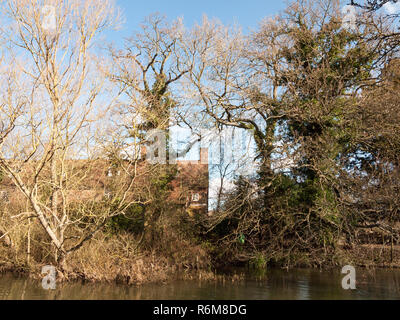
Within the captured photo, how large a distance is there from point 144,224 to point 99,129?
6265mm

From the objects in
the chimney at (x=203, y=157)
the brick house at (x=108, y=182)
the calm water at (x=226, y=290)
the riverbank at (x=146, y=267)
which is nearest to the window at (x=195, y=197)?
the brick house at (x=108, y=182)

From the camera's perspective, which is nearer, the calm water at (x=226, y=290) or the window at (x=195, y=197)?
the calm water at (x=226, y=290)

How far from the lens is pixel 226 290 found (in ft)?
36.8

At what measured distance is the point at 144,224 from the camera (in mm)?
16609

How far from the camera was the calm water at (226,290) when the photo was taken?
10.1 metres

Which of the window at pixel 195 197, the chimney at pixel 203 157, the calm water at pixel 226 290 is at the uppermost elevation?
the chimney at pixel 203 157

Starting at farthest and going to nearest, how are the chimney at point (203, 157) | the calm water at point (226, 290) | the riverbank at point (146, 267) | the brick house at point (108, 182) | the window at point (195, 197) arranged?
1. the chimney at point (203, 157)
2. the window at point (195, 197)
3. the brick house at point (108, 182)
4. the riverbank at point (146, 267)
5. the calm water at point (226, 290)

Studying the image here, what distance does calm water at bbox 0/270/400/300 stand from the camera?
10148 millimetres

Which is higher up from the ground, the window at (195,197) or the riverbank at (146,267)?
the window at (195,197)

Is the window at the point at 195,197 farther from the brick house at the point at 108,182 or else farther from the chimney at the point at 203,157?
the chimney at the point at 203,157

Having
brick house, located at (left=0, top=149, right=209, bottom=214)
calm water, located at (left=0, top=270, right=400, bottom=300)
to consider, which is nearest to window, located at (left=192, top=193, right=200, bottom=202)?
brick house, located at (left=0, top=149, right=209, bottom=214)

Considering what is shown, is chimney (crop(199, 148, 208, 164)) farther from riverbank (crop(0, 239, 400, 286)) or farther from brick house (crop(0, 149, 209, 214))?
riverbank (crop(0, 239, 400, 286))
